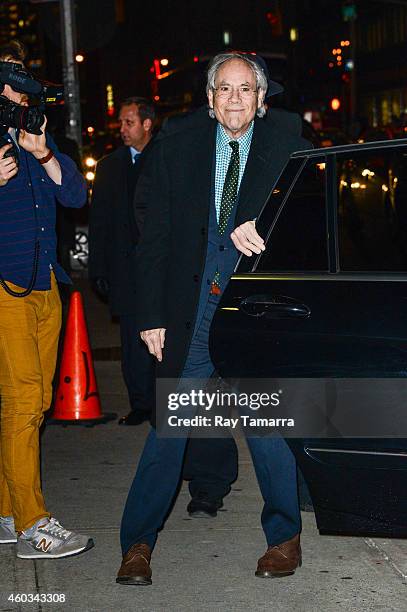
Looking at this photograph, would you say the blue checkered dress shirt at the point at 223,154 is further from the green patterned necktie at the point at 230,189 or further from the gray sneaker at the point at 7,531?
the gray sneaker at the point at 7,531

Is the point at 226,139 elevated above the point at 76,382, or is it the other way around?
the point at 226,139

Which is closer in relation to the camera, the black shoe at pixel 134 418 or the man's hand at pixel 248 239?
the man's hand at pixel 248 239

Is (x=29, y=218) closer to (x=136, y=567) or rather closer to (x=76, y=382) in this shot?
(x=136, y=567)

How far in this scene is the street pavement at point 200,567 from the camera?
429 cm

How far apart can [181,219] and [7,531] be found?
1545mm

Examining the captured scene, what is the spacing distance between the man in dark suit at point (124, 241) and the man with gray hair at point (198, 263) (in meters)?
2.99

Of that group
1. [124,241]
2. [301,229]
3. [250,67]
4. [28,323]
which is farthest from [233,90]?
[124,241]

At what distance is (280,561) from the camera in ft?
14.9

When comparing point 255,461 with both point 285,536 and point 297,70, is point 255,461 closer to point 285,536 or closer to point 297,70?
point 285,536

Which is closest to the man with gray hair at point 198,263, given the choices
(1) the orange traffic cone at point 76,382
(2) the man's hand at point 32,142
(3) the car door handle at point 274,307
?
(3) the car door handle at point 274,307

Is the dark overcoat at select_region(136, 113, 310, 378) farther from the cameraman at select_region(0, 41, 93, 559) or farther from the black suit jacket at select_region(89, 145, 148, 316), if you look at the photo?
the black suit jacket at select_region(89, 145, 148, 316)

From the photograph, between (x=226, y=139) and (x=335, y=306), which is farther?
(x=226, y=139)

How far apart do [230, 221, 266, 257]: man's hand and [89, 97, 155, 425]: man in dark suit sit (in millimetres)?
3232

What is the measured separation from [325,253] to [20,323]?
1.30 m
